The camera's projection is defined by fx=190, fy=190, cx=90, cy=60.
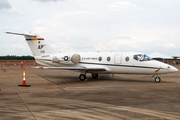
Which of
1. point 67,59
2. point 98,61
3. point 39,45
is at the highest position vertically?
Result: point 39,45

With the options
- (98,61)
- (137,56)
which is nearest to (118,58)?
(137,56)

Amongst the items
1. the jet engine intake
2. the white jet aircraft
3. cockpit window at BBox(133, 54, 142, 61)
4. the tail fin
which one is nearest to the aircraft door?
the white jet aircraft

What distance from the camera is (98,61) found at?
16.8 meters

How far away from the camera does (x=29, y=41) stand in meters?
18.8

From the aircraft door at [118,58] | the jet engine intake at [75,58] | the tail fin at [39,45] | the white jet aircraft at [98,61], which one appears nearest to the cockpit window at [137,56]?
the white jet aircraft at [98,61]

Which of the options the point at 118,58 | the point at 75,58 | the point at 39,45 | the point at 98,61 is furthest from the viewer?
the point at 39,45

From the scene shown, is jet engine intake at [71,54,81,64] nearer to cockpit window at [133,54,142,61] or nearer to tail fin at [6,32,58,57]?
tail fin at [6,32,58,57]

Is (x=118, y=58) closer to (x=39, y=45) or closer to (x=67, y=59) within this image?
(x=67, y=59)

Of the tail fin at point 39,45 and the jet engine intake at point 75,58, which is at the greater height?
the tail fin at point 39,45

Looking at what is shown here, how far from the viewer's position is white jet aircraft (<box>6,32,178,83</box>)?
1501 centimetres

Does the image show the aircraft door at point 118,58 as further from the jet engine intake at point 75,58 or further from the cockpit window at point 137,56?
the jet engine intake at point 75,58

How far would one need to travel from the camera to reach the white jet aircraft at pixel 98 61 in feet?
49.2

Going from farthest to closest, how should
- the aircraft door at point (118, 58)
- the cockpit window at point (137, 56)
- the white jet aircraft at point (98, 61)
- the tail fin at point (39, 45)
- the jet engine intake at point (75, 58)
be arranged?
the tail fin at point (39, 45) < the jet engine intake at point (75, 58) < the aircraft door at point (118, 58) < the cockpit window at point (137, 56) < the white jet aircraft at point (98, 61)

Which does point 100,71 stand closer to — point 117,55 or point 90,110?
point 117,55
